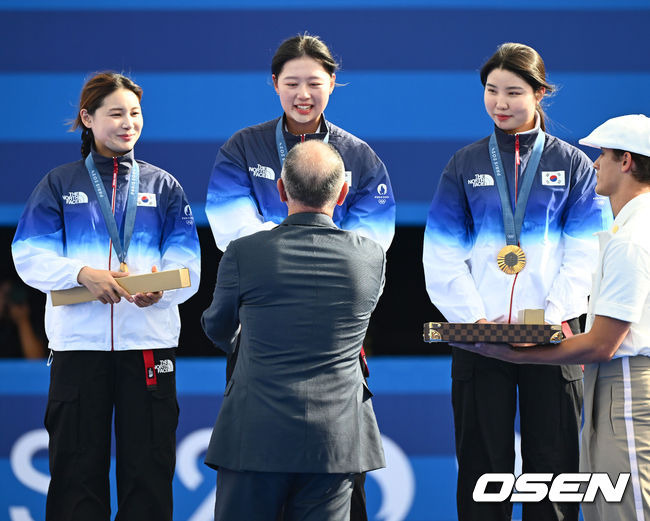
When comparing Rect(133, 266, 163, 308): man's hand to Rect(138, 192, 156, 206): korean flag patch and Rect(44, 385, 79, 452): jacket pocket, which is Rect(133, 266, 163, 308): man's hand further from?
Rect(44, 385, 79, 452): jacket pocket

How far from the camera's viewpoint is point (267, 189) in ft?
12.4

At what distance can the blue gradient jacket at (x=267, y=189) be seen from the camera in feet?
12.4

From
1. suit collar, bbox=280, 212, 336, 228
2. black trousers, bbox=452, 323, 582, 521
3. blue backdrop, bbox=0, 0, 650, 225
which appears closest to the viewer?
suit collar, bbox=280, 212, 336, 228

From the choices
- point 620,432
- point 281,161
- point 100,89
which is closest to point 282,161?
point 281,161

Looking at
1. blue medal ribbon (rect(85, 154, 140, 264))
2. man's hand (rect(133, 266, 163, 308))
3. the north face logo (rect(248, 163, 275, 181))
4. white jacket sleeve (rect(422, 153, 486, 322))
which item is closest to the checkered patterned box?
white jacket sleeve (rect(422, 153, 486, 322))

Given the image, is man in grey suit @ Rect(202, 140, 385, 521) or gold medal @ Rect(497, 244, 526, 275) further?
gold medal @ Rect(497, 244, 526, 275)

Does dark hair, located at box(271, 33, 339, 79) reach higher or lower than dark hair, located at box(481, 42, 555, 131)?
higher

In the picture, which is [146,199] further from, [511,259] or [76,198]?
[511,259]

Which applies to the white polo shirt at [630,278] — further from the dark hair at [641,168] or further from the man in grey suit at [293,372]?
the man in grey suit at [293,372]

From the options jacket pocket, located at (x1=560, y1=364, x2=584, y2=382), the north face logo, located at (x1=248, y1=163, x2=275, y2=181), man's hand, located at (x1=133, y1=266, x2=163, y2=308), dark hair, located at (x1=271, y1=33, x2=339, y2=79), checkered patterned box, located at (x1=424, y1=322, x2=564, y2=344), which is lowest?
jacket pocket, located at (x1=560, y1=364, x2=584, y2=382)

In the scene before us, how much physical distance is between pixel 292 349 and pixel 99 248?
1.49 meters

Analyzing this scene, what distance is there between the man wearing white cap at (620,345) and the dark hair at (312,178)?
2.32ft

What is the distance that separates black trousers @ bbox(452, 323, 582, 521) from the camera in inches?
142

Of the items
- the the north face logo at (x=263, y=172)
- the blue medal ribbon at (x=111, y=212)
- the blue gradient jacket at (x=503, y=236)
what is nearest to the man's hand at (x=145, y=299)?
the blue medal ribbon at (x=111, y=212)
